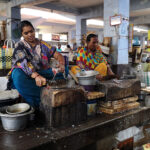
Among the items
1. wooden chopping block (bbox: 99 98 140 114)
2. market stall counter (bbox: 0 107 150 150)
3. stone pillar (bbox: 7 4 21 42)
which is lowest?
market stall counter (bbox: 0 107 150 150)

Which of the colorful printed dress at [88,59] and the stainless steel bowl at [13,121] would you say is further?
the colorful printed dress at [88,59]

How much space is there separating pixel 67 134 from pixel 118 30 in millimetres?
3930

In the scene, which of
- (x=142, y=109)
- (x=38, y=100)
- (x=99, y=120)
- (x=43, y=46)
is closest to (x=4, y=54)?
(x=43, y=46)

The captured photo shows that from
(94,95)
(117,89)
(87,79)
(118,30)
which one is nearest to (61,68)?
(87,79)

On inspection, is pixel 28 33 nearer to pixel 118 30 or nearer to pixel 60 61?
pixel 60 61

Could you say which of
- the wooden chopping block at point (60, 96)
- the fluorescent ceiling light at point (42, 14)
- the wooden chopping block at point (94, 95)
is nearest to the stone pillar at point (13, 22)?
the fluorescent ceiling light at point (42, 14)

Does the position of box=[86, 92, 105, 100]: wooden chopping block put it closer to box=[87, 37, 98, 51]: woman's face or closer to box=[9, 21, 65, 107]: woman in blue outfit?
box=[9, 21, 65, 107]: woman in blue outfit

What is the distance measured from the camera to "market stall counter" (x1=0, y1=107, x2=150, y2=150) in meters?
1.82

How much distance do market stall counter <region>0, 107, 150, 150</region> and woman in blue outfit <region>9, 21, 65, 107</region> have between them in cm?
45

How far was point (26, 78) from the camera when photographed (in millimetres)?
2484

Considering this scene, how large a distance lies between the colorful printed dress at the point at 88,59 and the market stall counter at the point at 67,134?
128 centimetres

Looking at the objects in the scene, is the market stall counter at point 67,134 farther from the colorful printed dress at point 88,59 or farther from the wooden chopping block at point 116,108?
the colorful printed dress at point 88,59

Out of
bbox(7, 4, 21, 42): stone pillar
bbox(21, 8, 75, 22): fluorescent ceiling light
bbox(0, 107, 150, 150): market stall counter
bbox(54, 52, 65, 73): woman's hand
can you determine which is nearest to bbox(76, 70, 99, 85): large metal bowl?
bbox(54, 52, 65, 73): woman's hand

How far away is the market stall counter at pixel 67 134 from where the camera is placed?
182 cm
